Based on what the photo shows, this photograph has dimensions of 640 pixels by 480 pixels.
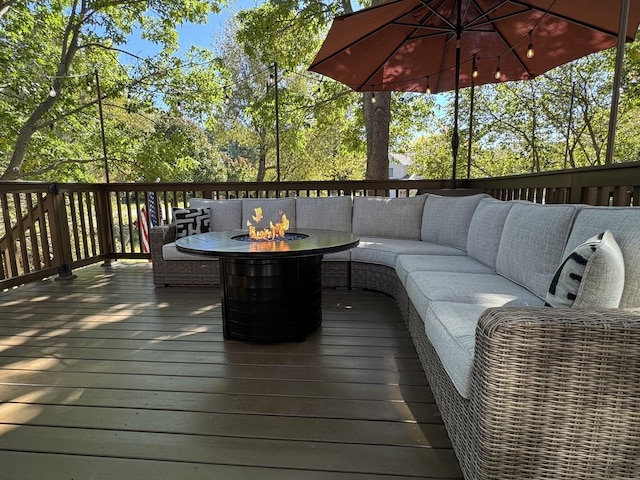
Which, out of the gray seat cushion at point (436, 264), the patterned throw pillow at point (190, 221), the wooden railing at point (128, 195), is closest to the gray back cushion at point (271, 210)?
the patterned throw pillow at point (190, 221)

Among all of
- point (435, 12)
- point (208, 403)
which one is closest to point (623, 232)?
point (208, 403)

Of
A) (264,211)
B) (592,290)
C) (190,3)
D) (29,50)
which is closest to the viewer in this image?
(592,290)

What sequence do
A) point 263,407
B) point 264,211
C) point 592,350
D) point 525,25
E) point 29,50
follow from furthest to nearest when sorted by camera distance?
point 29,50, point 264,211, point 525,25, point 263,407, point 592,350

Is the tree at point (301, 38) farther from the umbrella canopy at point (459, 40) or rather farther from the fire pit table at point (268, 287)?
the fire pit table at point (268, 287)

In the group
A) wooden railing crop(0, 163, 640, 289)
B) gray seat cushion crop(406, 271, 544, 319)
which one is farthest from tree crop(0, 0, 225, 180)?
gray seat cushion crop(406, 271, 544, 319)

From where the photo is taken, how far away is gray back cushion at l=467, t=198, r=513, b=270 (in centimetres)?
242

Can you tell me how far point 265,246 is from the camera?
229 centimetres

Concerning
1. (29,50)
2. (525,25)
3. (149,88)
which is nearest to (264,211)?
(525,25)

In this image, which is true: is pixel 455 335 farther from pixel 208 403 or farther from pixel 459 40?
pixel 459 40

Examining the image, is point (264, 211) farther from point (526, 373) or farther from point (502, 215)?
point (526, 373)

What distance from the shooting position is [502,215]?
95.2 inches

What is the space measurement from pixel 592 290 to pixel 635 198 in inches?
45.5

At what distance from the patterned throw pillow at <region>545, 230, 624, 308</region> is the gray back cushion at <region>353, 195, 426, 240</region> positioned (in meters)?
2.57

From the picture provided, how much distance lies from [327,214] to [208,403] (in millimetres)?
2617
